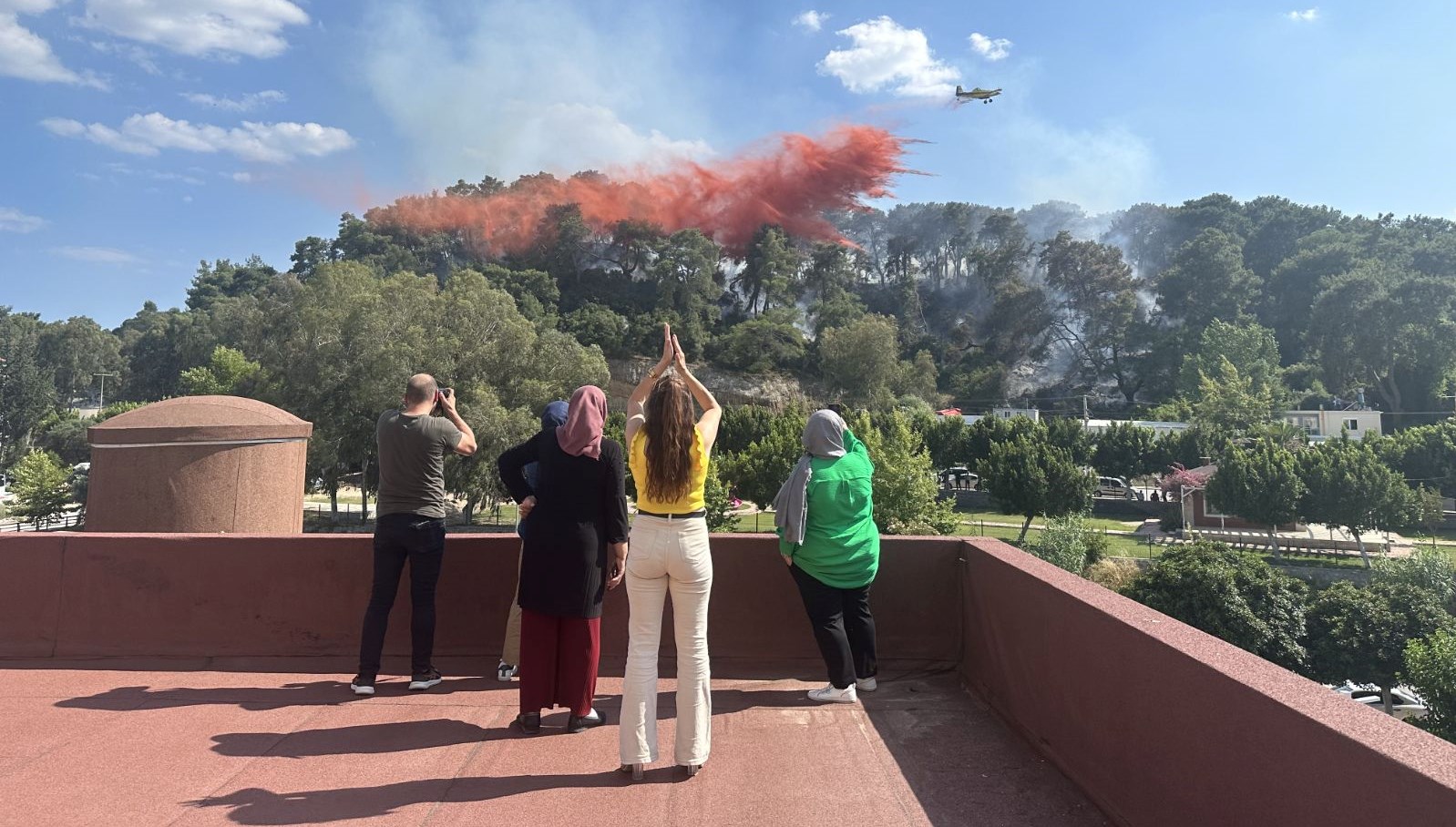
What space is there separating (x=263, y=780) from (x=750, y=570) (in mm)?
2437

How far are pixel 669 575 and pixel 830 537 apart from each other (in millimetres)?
1070

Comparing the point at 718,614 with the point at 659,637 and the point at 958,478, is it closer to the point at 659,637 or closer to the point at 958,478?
the point at 659,637

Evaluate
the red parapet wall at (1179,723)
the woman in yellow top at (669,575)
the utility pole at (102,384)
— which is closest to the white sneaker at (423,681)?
the woman in yellow top at (669,575)

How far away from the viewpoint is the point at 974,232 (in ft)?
373

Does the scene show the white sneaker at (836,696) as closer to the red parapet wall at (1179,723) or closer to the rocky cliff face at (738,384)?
the red parapet wall at (1179,723)

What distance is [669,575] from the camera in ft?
10.4

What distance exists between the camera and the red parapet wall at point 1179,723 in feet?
5.42

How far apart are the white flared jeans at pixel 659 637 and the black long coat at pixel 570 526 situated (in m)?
0.30

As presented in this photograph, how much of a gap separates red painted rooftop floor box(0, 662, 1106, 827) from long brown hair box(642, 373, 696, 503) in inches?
41.9

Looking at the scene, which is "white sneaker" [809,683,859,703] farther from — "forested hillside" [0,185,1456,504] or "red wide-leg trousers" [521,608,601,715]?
"forested hillside" [0,185,1456,504]

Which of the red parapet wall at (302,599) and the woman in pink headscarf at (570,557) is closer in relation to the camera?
the woman in pink headscarf at (570,557)

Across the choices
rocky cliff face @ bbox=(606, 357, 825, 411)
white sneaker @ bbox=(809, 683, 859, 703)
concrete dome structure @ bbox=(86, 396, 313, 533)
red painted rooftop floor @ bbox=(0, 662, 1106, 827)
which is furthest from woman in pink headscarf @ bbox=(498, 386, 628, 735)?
rocky cliff face @ bbox=(606, 357, 825, 411)

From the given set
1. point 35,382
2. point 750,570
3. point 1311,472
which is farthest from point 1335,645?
point 35,382

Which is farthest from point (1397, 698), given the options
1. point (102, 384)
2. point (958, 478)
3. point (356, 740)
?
point (102, 384)
